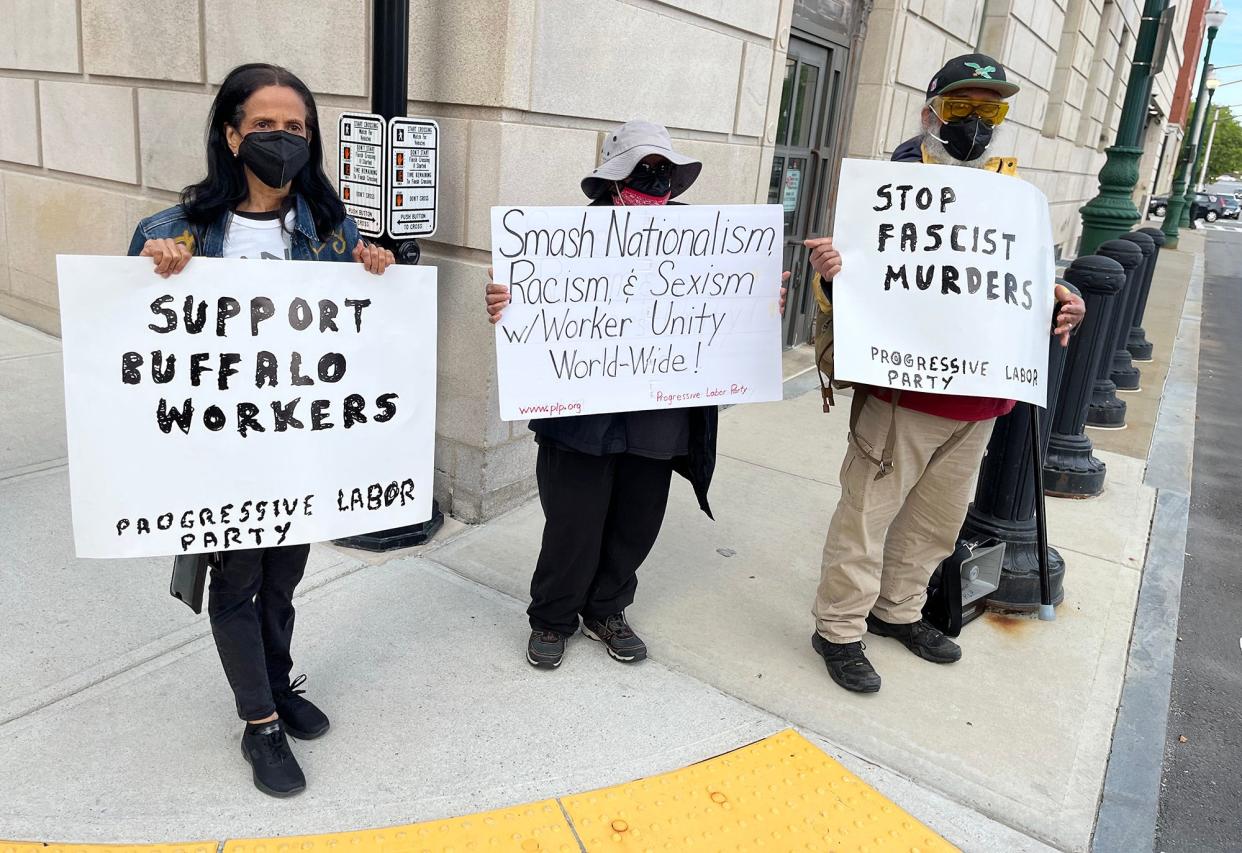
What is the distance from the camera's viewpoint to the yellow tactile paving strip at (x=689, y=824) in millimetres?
2330

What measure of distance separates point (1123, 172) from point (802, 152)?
2304mm

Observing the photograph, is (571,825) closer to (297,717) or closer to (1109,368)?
(297,717)

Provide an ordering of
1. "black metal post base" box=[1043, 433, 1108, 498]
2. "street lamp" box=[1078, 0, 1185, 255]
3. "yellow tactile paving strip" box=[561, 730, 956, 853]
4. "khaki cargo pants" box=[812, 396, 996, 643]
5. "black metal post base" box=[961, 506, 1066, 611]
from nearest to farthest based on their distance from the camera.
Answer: "yellow tactile paving strip" box=[561, 730, 956, 853] < "khaki cargo pants" box=[812, 396, 996, 643] < "black metal post base" box=[961, 506, 1066, 611] < "black metal post base" box=[1043, 433, 1108, 498] < "street lamp" box=[1078, 0, 1185, 255]

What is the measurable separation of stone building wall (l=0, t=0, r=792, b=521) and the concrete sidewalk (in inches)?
40.0

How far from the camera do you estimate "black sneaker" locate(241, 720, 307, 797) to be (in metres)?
2.46

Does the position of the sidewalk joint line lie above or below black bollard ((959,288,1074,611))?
below

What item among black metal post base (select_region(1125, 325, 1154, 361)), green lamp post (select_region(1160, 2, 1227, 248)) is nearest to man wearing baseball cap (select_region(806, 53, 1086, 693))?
black metal post base (select_region(1125, 325, 1154, 361))

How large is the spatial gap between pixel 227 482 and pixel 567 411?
1.03 m

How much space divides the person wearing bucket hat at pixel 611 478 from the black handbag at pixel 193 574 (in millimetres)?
1026

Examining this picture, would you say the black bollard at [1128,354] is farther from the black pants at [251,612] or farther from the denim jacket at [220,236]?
the black pants at [251,612]

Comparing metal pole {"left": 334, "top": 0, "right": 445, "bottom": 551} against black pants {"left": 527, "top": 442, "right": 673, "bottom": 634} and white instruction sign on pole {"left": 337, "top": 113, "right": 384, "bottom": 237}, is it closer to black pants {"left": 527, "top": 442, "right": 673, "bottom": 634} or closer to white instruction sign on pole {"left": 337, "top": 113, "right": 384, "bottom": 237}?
white instruction sign on pole {"left": 337, "top": 113, "right": 384, "bottom": 237}

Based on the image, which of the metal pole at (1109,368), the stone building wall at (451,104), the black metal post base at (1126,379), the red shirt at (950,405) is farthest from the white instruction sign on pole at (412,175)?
the black metal post base at (1126,379)

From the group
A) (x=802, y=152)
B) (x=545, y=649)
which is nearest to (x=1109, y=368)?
(x=802, y=152)

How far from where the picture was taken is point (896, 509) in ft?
10.4
